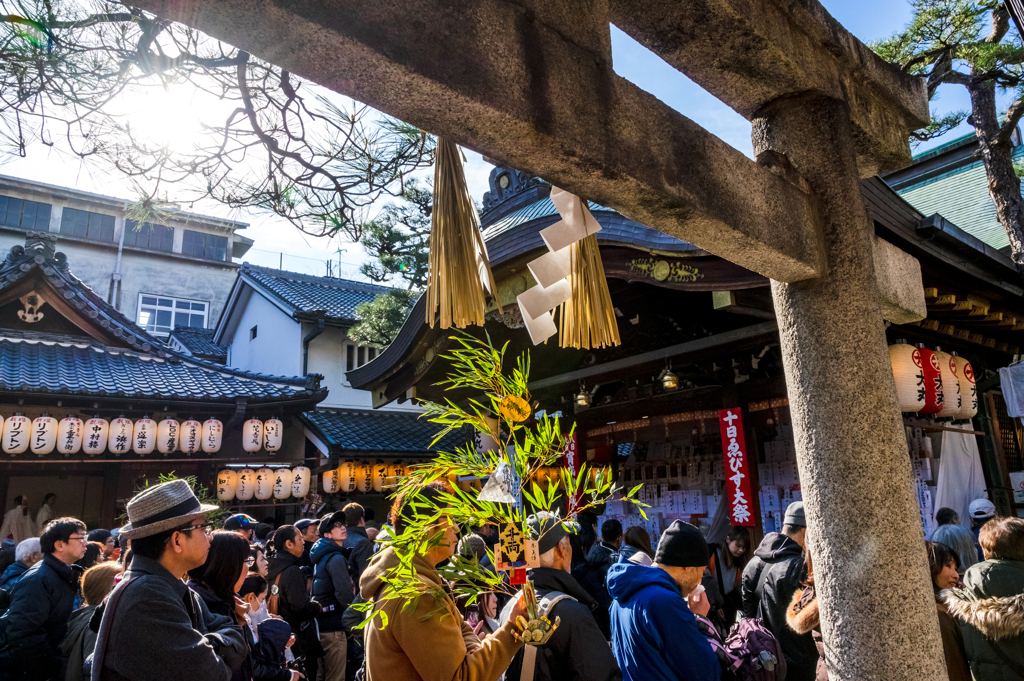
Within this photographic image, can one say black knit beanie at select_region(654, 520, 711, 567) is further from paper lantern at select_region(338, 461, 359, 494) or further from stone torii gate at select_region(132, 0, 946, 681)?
paper lantern at select_region(338, 461, 359, 494)

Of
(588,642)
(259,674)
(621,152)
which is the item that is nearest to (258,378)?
(259,674)

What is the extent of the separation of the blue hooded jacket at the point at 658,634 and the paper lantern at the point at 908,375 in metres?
4.71

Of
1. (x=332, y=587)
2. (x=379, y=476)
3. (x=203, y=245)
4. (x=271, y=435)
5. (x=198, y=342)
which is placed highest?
(x=203, y=245)

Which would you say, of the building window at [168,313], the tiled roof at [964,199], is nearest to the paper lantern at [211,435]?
the tiled roof at [964,199]

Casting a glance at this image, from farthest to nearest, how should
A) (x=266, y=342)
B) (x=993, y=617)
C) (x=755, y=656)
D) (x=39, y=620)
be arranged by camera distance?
(x=266, y=342) < (x=39, y=620) < (x=755, y=656) < (x=993, y=617)

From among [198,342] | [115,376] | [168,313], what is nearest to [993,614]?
[115,376]

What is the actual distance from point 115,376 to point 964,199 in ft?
56.2

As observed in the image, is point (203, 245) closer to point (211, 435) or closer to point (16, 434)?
point (211, 435)

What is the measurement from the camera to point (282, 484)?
1416 centimetres

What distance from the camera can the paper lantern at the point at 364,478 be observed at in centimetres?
1554

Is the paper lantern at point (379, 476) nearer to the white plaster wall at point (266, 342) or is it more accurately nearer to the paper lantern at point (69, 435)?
the white plaster wall at point (266, 342)

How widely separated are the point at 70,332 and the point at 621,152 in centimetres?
1555

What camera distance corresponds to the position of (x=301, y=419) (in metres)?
15.4

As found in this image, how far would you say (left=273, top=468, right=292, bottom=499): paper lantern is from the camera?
46.3ft
